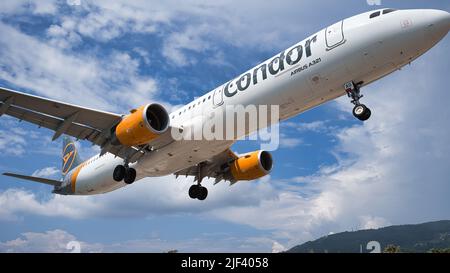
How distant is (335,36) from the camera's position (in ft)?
60.1

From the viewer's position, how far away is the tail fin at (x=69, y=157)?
35.1 metres

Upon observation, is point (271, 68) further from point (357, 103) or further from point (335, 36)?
point (357, 103)

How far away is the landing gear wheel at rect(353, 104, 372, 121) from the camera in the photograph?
17.8 m

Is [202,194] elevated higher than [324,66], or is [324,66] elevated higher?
[324,66]

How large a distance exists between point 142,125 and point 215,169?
988 cm

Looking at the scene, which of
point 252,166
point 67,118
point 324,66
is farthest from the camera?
point 252,166

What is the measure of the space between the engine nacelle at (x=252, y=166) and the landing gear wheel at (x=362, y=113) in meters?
11.1

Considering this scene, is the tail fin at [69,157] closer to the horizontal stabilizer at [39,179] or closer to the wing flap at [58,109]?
the horizontal stabilizer at [39,179]

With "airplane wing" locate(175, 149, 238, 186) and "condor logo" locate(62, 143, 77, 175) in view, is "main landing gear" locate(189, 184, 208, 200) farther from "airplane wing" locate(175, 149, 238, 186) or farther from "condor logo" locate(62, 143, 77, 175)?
"condor logo" locate(62, 143, 77, 175)

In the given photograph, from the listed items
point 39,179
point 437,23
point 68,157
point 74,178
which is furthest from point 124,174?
point 437,23

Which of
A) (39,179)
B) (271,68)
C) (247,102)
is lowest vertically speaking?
(39,179)

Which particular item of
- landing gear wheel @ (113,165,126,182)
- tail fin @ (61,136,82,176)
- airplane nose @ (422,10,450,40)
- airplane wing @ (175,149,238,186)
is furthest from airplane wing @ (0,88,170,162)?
airplane nose @ (422,10,450,40)
